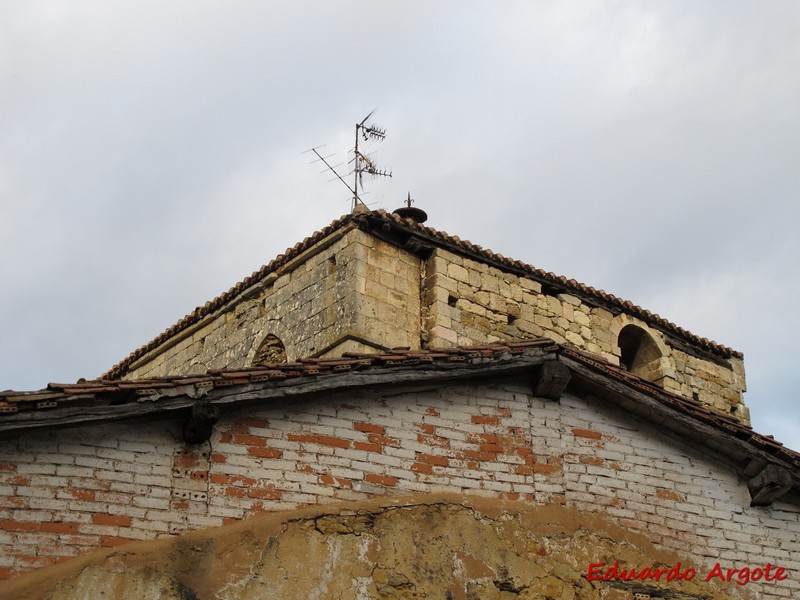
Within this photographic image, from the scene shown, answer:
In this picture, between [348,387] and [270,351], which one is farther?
[270,351]

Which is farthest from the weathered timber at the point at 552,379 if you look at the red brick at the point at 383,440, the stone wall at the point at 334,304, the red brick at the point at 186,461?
the stone wall at the point at 334,304

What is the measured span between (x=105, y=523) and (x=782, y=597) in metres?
5.12

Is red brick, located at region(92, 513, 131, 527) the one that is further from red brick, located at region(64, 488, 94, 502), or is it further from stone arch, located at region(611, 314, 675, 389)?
stone arch, located at region(611, 314, 675, 389)

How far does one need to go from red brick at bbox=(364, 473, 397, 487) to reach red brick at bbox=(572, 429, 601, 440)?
1642mm

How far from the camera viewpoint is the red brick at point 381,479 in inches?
327

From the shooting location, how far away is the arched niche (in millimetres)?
16484

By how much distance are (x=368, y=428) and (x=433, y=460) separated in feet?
1.76

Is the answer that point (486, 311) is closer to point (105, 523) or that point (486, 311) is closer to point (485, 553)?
point (485, 553)

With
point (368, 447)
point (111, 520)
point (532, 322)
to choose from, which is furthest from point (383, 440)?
point (532, 322)

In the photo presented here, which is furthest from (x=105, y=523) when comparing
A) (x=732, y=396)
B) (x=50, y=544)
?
(x=732, y=396)

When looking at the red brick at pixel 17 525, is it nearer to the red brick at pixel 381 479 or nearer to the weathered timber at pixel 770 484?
the red brick at pixel 381 479

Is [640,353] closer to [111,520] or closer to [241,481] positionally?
[241,481]

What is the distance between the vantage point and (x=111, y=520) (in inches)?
294

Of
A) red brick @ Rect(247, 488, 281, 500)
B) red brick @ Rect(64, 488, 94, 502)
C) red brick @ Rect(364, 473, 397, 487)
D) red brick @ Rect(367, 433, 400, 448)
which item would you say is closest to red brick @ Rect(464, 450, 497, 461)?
red brick @ Rect(367, 433, 400, 448)
